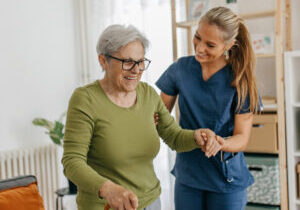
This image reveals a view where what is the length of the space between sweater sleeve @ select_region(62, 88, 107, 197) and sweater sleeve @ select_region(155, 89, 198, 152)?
35 centimetres

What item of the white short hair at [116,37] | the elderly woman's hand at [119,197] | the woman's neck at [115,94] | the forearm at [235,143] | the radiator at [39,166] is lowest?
the radiator at [39,166]

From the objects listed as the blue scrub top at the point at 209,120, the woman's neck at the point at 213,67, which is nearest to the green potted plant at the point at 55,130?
the blue scrub top at the point at 209,120

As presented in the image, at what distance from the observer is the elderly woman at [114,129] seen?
121 centimetres

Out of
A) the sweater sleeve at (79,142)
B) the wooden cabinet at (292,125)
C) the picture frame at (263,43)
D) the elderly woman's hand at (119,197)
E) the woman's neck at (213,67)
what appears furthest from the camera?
the picture frame at (263,43)

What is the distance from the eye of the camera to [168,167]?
131 inches

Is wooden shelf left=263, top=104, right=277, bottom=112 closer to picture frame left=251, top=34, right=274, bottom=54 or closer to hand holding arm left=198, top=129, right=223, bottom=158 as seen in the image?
picture frame left=251, top=34, right=274, bottom=54

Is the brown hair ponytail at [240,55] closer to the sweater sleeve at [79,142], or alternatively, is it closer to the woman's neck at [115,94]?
the woman's neck at [115,94]

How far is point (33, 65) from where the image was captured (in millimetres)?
3383

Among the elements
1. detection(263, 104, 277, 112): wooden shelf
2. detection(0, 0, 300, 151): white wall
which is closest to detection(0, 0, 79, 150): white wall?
detection(0, 0, 300, 151): white wall

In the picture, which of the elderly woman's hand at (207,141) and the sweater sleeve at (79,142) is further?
the elderly woman's hand at (207,141)

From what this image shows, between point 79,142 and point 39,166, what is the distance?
223 cm

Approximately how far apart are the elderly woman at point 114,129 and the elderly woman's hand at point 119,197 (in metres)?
0.07

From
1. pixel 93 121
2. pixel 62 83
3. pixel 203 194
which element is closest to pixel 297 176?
pixel 203 194

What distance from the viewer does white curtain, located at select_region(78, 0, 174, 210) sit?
134 inches
